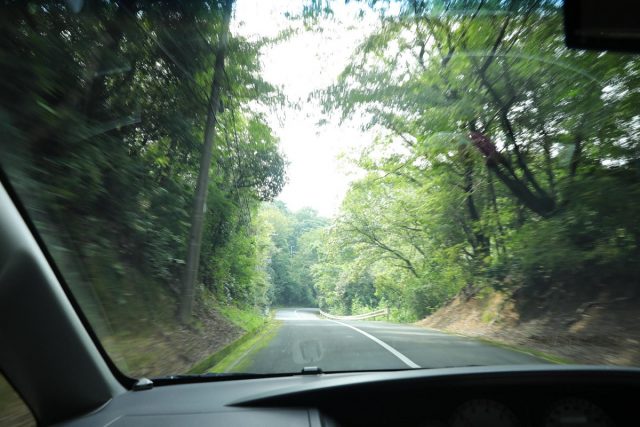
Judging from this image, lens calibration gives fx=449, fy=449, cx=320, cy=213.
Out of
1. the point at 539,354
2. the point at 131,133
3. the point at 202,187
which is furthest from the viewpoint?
the point at 539,354

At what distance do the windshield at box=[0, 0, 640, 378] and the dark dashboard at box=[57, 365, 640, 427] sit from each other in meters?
0.54

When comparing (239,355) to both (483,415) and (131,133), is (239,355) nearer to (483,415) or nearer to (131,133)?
(131,133)

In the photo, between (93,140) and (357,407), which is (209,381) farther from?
(93,140)

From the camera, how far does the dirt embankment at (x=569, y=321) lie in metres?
7.43

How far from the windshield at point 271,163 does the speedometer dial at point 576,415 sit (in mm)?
1657

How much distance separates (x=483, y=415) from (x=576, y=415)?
0.63m

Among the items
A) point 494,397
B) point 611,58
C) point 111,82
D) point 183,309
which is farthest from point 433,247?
point 494,397

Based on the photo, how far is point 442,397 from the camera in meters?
3.06

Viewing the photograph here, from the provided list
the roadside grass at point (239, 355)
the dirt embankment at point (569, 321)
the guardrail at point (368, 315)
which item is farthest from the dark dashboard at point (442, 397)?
the guardrail at point (368, 315)

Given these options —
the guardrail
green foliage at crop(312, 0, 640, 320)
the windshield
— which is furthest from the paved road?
the guardrail

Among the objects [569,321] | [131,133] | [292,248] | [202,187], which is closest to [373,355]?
[292,248]

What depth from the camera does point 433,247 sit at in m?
17.9

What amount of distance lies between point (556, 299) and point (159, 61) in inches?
403

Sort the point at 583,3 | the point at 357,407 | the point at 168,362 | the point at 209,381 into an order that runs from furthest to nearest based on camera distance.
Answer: the point at 168,362 → the point at 209,381 → the point at 357,407 → the point at 583,3
